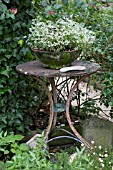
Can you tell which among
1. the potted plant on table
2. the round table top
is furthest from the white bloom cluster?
the round table top

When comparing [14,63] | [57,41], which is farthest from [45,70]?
[14,63]

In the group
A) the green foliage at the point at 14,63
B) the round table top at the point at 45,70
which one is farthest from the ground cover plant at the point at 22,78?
the round table top at the point at 45,70

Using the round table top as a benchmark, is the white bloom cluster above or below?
above

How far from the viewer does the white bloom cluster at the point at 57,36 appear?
245cm

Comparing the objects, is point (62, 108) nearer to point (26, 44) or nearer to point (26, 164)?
point (26, 44)

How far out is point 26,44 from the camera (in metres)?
2.78

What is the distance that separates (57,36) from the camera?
96.2 inches

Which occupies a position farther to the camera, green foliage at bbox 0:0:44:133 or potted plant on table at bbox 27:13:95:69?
green foliage at bbox 0:0:44:133

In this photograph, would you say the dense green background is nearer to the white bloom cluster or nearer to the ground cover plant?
the ground cover plant

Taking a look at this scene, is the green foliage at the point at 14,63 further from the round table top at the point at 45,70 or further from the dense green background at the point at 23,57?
the round table top at the point at 45,70

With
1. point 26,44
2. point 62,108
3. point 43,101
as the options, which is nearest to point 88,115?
point 43,101

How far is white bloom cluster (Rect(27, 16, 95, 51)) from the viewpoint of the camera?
245 centimetres

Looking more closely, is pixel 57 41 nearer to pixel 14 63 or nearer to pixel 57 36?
A: pixel 57 36

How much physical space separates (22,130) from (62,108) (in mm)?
442
